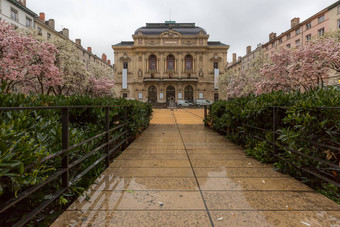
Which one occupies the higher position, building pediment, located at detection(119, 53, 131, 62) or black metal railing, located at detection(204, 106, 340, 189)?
building pediment, located at detection(119, 53, 131, 62)

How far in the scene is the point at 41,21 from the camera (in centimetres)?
3881

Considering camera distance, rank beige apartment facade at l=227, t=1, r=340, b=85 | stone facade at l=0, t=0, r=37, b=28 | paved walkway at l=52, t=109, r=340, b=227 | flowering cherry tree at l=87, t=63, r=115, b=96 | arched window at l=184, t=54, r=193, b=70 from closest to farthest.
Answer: paved walkway at l=52, t=109, r=340, b=227 < stone facade at l=0, t=0, r=37, b=28 < beige apartment facade at l=227, t=1, r=340, b=85 < flowering cherry tree at l=87, t=63, r=115, b=96 < arched window at l=184, t=54, r=193, b=70

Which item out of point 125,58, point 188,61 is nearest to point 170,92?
point 188,61

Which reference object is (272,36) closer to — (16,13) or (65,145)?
(16,13)

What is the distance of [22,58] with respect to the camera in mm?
18422

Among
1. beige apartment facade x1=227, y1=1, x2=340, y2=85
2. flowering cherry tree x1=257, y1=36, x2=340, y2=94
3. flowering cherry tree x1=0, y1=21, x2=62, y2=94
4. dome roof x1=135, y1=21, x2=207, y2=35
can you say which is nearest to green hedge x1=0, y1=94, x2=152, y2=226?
flowering cherry tree x1=0, y1=21, x2=62, y2=94

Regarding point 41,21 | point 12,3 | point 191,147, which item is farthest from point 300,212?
point 41,21

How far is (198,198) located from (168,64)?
56.5m

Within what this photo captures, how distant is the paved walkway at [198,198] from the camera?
2.32 m

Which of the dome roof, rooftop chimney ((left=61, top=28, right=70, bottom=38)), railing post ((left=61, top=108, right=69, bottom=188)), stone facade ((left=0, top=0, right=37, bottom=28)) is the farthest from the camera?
the dome roof

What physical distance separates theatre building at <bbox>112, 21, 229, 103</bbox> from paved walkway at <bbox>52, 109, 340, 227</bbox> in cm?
5169

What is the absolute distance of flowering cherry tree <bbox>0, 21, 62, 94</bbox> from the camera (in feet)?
55.3

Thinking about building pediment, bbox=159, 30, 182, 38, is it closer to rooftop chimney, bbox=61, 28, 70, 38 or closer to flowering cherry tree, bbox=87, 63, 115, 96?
flowering cherry tree, bbox=87, 63, 115, 96

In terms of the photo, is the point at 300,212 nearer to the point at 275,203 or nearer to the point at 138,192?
the point at 275,203
